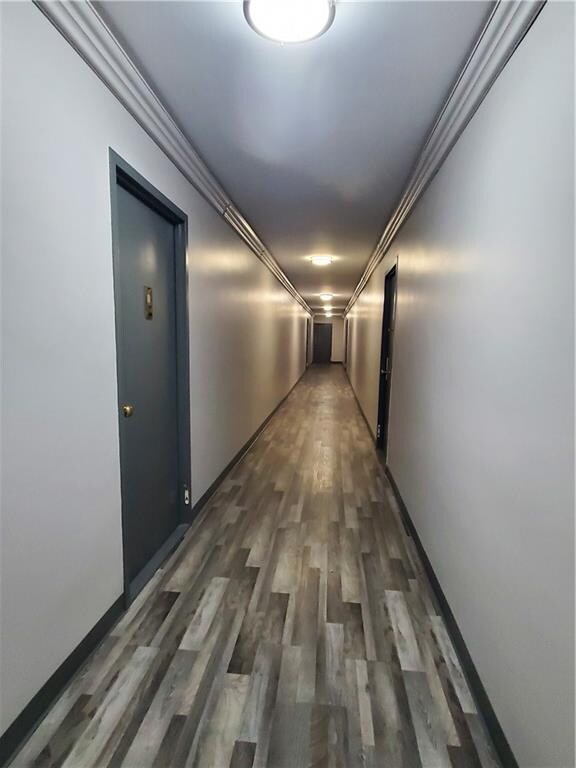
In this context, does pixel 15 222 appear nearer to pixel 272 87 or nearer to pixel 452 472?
pixel 272 87

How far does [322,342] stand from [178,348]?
15468 mm

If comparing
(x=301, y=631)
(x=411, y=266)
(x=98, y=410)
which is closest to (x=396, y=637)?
(x=301, y=631)

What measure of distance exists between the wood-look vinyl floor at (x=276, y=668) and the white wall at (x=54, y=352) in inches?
10.4

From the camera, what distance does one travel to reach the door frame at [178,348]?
5.81ft

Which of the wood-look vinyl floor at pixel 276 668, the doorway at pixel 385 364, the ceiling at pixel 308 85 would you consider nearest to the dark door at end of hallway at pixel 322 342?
the doorway at pixel 385 364

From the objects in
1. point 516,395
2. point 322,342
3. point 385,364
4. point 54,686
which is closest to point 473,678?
point 516,395

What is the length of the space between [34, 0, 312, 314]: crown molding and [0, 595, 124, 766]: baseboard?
2.44 meters

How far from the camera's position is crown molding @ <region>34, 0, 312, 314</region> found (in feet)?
4.17

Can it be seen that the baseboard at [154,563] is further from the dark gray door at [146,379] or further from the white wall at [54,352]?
the white wall at [54,352]

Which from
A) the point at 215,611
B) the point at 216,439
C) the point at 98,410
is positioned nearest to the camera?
the point at 98,410

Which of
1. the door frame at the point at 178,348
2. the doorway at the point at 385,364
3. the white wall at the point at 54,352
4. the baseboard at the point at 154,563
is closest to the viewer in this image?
the white wall at the point at 54,352

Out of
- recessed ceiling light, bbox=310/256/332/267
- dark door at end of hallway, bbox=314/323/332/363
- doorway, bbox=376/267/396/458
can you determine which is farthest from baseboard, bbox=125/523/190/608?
dark door at end of hallway, bbox=314/323/332/363

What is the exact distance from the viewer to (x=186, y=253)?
2.49 m

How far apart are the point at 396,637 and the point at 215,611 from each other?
93cm
